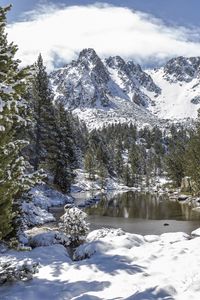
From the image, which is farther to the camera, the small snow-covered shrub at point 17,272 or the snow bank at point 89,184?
the snow bank at point 89,184

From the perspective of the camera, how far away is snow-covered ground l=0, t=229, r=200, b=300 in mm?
14245

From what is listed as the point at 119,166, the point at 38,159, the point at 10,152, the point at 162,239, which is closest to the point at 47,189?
the point at 38,159

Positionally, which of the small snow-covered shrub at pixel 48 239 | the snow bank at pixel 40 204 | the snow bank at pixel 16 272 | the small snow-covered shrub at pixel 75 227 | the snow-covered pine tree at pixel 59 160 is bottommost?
the snow bank at pixel 16 272

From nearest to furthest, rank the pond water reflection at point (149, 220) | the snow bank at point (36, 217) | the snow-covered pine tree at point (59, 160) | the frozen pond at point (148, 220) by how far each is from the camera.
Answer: the snow bank at point (36, 217), the frozen pond at point (148, 220), the pond water reflection at point (149, 220), the snow-covered pine tree at point (59, 160)

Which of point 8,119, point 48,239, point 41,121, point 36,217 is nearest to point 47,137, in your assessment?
point 41,121

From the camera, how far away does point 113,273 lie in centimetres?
1714

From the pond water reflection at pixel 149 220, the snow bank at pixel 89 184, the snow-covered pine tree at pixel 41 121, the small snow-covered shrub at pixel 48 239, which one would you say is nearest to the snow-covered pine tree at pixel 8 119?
the small snow-covered shrub at pixel 48 239

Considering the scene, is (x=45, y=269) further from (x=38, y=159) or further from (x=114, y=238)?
(x=38, y=159)

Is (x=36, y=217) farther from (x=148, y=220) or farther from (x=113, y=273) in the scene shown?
(x=113, y=273)

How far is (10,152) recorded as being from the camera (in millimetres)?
14562

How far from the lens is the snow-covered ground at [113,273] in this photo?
14.2 meters

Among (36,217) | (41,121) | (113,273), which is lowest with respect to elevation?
(113,273)

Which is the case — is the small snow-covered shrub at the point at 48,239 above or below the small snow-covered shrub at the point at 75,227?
below

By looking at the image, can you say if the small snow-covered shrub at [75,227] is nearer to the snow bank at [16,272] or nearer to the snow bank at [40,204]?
the snow bank at [40,204]
